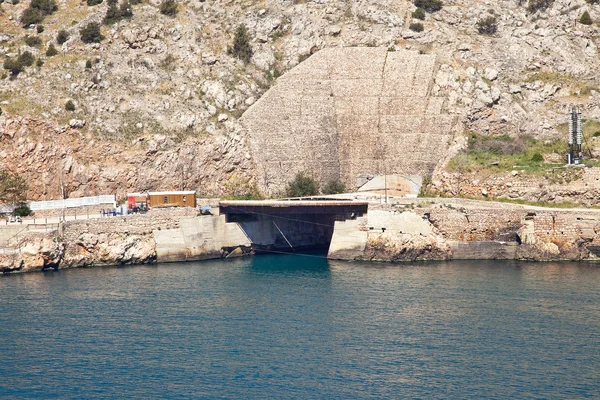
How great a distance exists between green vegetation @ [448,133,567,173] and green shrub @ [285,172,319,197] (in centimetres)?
1424

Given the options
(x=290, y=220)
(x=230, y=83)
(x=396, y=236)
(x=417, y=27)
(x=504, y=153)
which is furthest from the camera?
(x=417, y=27)

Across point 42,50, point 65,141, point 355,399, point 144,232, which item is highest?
point 42,50

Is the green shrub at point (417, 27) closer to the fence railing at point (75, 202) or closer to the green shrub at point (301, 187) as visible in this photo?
the green shrub at point (301, 187)

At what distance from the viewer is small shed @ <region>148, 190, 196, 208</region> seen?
89.4 metres

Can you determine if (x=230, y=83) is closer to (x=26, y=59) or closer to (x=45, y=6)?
(x=26, y=59)

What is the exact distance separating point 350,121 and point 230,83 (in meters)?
13.7

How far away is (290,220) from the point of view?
309ft

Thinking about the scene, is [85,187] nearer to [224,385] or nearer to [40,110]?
[40,110]

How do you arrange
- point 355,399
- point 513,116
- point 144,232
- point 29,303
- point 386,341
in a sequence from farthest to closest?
point 513,116 → point 144,232 → point 29,303 → point 386,341 → point 355,399

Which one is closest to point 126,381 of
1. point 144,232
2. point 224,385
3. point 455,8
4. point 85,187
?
point 224,385

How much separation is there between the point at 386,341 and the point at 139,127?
153ft

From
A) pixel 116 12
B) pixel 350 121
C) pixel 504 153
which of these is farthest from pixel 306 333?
pixel 116 12

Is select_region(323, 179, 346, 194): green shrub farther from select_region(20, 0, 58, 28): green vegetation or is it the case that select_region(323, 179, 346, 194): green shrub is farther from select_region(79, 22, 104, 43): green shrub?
select_region(20, 0, 58, 28): green vegetation

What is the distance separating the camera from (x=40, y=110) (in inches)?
3745
